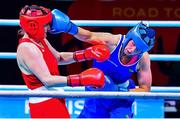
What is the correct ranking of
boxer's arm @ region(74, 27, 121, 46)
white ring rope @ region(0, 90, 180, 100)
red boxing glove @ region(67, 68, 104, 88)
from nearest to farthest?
white ring rope @ region(0, 90, 180, 100)
red boxing glove @ region(67, 68, 104, 88)
boxer's arm @ region(74, 27, 121, 46)

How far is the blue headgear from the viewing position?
117 inches

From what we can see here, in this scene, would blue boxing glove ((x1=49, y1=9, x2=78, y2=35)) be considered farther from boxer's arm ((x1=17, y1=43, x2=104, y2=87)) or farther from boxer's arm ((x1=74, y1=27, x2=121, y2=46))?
boxer's arm ((x1=17, y1=43, x2=104, y2=87))

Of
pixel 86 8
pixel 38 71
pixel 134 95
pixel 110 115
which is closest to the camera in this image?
pixel 134 95

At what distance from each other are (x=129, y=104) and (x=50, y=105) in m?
0.59

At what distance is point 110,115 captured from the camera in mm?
3215

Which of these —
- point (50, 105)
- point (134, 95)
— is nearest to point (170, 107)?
point (50, 105)

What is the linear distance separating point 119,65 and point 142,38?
0.24 metres

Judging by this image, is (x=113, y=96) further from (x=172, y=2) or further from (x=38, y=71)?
(x=172, y=2)

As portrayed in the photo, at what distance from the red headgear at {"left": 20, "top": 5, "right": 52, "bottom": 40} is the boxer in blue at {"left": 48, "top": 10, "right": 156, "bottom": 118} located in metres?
0.24

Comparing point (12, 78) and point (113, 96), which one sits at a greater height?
point (113, 96)

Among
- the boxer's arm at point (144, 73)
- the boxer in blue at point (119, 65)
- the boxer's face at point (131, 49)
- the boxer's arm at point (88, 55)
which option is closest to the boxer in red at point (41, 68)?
the boxer's arm at point (88, 55)

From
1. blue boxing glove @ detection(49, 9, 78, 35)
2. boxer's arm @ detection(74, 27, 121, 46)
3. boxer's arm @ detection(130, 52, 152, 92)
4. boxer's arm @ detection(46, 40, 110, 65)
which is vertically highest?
blue boxing glove @ detection(49, 9, 78, 35)

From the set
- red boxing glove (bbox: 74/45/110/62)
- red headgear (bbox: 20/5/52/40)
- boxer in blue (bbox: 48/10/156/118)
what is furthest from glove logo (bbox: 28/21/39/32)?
Answer: red boxing glove (bbox: 74/45/110/62)

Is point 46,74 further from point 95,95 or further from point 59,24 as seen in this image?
point 95,95
